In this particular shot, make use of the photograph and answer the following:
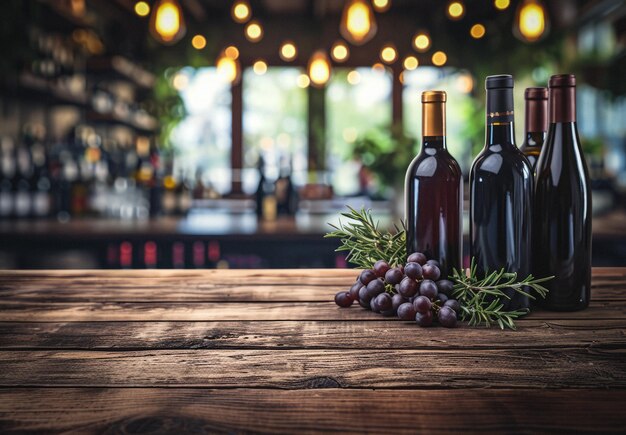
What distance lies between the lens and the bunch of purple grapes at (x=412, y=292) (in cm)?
80

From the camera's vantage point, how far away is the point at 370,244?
972 millimetres

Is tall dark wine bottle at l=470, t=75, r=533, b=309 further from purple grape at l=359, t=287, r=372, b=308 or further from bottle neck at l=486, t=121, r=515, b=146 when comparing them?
purple grape at l=359, t=287, r=372, b=308

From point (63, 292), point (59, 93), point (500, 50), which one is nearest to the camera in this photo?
point (63, 292)

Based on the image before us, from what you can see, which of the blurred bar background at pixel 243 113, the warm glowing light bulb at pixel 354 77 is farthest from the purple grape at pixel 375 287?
the warm glowing light bulb at pixel 354 77

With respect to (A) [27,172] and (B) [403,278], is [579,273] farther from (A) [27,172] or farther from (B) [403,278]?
(A) [27,172]

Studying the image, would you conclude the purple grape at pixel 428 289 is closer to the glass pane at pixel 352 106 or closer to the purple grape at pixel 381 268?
the purple grape at pixel 381 268

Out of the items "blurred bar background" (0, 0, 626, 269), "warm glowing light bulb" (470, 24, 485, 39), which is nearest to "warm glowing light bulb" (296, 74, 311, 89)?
"blurred bar background" (0, 0, 626, 269)

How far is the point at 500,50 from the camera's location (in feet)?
22.7

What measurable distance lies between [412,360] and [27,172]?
344cm

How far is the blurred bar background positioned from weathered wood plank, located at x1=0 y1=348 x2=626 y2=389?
2.16 meters

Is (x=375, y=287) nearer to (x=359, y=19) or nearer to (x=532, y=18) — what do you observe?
(x=359, y=19)

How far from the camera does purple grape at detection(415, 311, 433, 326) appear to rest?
2.60 feet

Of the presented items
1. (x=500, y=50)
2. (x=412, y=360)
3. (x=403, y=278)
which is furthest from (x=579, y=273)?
(x=500, y=50)

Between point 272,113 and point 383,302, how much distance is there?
755 centimetres
